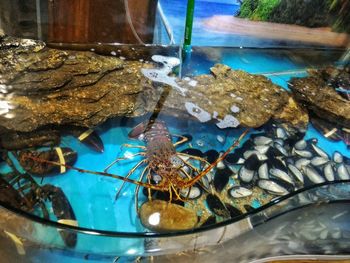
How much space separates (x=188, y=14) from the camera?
64.2 inches

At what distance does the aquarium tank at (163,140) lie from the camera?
0.88 m

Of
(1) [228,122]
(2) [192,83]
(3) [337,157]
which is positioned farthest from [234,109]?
(3) [337,157]

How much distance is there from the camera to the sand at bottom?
1.82 m

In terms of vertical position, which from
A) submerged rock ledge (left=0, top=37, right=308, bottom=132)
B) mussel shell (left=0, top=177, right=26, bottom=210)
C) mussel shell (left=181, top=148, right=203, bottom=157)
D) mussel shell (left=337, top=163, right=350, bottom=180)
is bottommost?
mussel shell (left=337, top=163, right=350, bottom=180)

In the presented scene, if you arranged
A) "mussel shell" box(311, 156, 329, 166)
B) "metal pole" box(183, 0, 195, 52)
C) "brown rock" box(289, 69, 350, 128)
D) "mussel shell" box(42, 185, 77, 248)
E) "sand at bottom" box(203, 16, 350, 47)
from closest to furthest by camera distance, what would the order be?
"mussel shell" box(42, 185, 77, 248) < "mussel shell" box(311, 156, 329, 166) < "brown rock" box(289, 69, 350, 128) < "metal pole" box(183, 0, 195, 52) < "sand at bottom" box(203, 16, 350, 47)

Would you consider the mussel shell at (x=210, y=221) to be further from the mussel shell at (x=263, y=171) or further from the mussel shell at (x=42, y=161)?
the mussel shell at (x=42, y=161)

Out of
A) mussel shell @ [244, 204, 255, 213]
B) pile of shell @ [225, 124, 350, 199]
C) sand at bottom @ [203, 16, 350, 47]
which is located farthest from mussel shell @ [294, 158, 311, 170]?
sand at bottom @ [203, 16, 350, 47]

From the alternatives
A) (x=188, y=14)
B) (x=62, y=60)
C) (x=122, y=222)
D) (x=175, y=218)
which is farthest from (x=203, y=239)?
(x=188, y=14)

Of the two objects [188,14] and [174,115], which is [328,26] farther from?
[174,115]

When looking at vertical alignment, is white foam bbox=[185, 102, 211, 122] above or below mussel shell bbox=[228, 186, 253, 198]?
above

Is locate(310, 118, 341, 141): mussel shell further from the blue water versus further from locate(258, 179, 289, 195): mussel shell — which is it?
the blue water

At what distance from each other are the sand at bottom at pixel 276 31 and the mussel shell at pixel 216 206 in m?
1.13

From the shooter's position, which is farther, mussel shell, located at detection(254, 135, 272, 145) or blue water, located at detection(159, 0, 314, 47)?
blue water, located at detection(159, 0, 314, 47)

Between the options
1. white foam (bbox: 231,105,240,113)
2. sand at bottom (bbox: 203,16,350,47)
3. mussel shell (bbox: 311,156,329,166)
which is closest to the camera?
mussel shell (bbox: 311,156,329,166)
